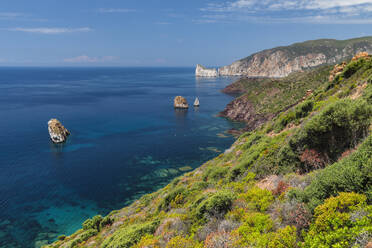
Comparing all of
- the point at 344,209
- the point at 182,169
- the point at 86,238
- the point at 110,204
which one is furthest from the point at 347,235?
the point at 182,169

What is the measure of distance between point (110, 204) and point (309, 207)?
116 feet

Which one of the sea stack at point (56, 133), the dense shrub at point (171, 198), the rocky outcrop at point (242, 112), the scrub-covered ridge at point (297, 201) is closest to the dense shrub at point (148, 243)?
the scrub-covered ridge at point (297, 201)

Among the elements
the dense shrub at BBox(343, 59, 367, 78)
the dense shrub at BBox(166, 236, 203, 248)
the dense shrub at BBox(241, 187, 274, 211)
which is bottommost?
the dense shrub at BBox(166, 236, 203, 248)

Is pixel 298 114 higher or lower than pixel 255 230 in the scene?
higher

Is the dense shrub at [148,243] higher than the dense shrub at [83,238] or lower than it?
higher

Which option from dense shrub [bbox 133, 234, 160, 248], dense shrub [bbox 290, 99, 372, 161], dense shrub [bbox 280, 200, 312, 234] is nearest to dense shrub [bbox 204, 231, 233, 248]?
dense shrub [bbox 280, 200, 312, 234]

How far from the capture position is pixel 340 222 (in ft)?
21.1

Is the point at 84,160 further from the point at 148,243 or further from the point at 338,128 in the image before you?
the point at 338,128

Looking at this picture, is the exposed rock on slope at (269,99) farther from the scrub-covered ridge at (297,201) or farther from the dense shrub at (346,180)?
the dense shrub at (346,180)

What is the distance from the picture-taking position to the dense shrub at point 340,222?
585cm

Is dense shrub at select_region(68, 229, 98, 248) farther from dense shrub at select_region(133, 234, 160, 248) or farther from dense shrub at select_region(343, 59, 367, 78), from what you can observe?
dense shrub at select_region(343, 59, 367, 78)

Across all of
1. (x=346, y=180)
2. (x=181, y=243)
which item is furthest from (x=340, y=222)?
(x=181, y=243)

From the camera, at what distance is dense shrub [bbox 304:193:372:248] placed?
5852 millimetres

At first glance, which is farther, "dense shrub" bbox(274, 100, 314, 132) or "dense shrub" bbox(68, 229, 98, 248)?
"dense shrub" bbox(274, 100, 314, 132)
